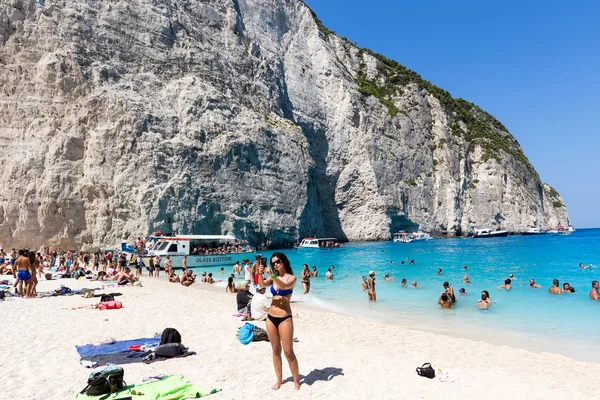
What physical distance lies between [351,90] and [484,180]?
106 feet

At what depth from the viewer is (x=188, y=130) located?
4225 centimetres

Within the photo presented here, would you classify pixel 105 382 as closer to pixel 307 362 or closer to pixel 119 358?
pixel 119 358

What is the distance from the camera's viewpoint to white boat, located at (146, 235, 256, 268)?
29.0 meters

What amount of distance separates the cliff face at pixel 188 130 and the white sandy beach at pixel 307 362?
2811cm

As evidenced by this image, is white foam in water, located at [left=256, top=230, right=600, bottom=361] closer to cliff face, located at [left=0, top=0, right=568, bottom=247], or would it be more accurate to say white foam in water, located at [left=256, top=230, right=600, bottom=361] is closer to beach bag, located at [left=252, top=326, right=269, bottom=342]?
beach bag, located at [left=252, top=326, right=269, bottom=342]

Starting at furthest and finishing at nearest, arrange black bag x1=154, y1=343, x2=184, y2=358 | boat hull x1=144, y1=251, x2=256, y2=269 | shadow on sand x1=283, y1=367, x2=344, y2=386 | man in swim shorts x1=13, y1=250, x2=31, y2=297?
boat hull x1=144, y1=251, x2=256, y2=269, man in swim shorts x1=13, y1=250, x2=31, y2=297, black bag x1=154, y1=343, x2=184, y2=358, shadow on sand x1=283, y1=367, x2=344, y2=386

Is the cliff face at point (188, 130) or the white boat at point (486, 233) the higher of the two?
the cliff face at point (188, 130)

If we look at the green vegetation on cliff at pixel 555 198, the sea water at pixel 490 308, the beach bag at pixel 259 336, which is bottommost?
the sea water at pixel 490 308

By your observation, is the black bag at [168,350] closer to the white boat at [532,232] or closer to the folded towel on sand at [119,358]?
the folded towel on sand at [119,358]

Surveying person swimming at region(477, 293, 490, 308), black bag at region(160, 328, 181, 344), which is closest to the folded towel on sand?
black bag at region(160, 328, 181, 344)

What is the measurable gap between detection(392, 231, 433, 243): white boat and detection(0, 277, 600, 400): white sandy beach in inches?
2243

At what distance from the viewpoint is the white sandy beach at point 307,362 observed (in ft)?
19.8

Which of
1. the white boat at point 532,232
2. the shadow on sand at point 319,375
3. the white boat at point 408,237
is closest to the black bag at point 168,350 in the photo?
the shadow on sand at point 319,375

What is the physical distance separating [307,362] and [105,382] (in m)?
3.26
